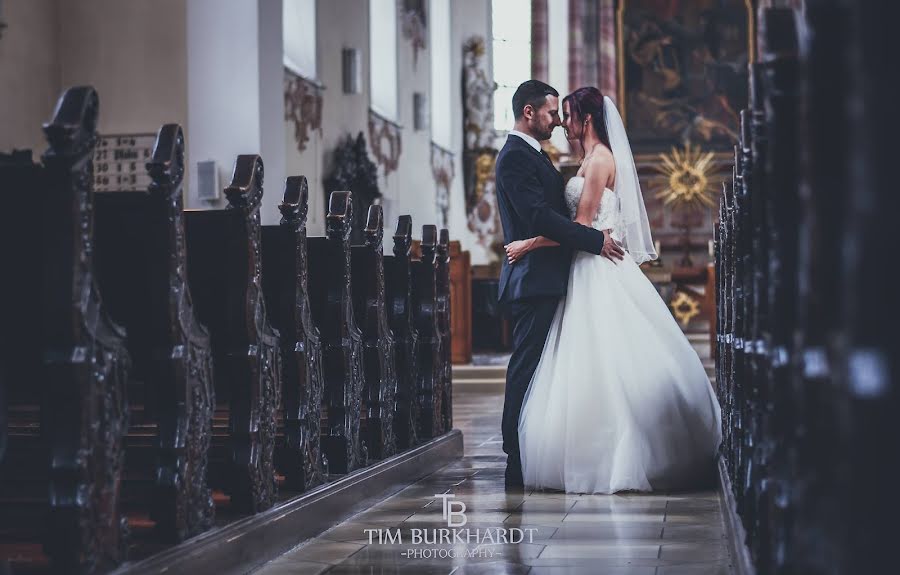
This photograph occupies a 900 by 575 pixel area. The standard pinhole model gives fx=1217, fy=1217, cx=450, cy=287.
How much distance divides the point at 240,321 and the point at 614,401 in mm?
1542

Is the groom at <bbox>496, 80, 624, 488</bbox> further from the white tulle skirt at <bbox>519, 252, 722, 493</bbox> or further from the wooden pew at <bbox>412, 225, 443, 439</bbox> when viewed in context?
the wooden pew at <bbox>412, 225, 443, 439</bbox>

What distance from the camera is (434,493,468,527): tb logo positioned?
352 cm

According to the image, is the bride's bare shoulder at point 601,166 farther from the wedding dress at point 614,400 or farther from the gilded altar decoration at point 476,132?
the gilded altar decoration at point 476,132

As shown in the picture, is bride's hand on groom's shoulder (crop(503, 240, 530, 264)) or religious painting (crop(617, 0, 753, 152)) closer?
bride's hand on groom's shoulder (crop(503, 240, 530, 264))

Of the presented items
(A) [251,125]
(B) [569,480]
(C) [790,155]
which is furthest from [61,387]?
(A) [251,125]

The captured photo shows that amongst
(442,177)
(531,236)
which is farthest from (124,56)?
(442,177)

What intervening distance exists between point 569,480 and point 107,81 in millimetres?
6357

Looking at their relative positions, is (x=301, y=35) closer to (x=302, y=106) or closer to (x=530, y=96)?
(x=302, y=106)

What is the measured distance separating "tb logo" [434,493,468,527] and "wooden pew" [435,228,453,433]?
51.0 inches

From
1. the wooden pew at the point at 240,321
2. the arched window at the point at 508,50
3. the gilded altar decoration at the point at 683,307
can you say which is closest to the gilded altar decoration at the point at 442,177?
the arched window at the point at 508,50

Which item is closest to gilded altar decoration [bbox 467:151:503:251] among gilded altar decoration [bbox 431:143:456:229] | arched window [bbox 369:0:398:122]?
gilded altar decoration [bbox 431:143:456:229]

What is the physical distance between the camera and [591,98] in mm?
4477

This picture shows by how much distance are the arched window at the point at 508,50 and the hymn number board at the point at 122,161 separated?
10.0 metres

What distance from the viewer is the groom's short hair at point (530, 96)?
4371mm
